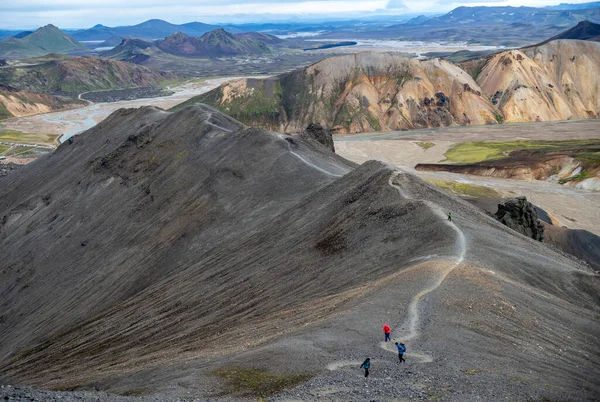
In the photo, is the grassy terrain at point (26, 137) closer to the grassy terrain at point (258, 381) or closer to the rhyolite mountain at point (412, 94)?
the rhyolite mountain at point (412, 94)

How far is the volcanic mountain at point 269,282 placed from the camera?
76.9ft

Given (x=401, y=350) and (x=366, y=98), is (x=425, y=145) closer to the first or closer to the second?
(x=366, y=98)

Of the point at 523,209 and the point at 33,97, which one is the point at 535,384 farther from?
the point at 33,97

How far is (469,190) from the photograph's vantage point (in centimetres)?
8431

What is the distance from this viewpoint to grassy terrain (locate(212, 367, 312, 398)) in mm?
21312

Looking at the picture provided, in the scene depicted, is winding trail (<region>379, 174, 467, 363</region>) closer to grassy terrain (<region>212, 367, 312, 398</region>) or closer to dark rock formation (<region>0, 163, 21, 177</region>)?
grassy terrain (<region>212, 367, 312, 398</region>)

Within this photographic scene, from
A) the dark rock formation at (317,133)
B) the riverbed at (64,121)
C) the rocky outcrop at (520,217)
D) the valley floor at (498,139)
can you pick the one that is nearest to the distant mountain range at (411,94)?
the valley floor at (498,139)

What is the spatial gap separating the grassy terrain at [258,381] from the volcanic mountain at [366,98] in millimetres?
117817

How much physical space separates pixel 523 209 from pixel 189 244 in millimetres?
33248

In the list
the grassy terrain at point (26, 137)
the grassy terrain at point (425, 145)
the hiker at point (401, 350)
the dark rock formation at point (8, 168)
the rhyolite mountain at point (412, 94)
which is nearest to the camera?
the hiker at point (401, 350)

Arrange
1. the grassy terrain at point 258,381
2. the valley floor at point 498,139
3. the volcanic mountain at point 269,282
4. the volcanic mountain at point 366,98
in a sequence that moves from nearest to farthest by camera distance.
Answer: the grassy terrain at point 258,381 < the volcanic mountain at point 269,282 < the valley floor at point 498,139 < the volcanic mountain at point 366,98

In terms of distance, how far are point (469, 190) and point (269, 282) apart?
2161 inches

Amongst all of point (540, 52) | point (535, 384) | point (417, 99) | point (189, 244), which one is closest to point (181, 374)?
point (535, 384)

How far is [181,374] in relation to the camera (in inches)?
988
